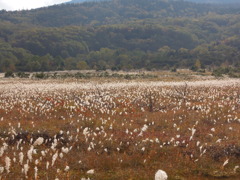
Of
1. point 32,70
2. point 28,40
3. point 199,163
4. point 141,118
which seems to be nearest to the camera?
point 199,163

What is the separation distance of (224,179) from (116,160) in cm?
340

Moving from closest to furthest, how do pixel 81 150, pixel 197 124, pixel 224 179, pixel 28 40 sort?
pixel 224 179
pixel 81 150
pixel 197 124
pixel 28 40

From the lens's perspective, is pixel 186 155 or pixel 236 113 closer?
pixel 186 155

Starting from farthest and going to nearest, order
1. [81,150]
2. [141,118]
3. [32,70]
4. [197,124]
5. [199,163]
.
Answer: [32,70]
[141,118]
[197,124]
[81,150]
[199,163]

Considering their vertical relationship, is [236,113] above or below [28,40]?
below

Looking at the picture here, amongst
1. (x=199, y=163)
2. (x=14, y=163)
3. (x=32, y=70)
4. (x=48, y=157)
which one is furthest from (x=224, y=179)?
(x=32, y=70)

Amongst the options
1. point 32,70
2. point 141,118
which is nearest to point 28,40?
point 32,70

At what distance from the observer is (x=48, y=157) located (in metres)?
8.78

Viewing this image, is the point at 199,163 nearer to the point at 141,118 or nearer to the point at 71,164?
the point at 71,164

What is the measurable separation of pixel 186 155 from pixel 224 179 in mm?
1470

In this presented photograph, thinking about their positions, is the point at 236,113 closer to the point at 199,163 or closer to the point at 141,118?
the point at 141,118

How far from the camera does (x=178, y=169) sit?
830 centimetres

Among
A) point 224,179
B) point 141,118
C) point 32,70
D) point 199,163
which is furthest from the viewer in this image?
point 32,70

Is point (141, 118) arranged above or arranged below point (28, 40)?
below
